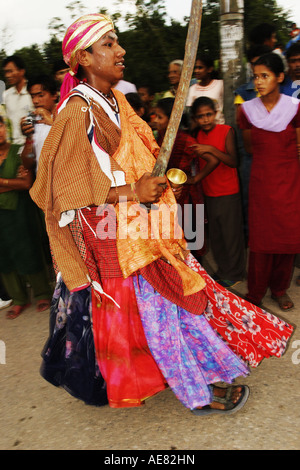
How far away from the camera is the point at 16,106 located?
17.5 ft

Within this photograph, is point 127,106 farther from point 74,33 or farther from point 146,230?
point 146,230

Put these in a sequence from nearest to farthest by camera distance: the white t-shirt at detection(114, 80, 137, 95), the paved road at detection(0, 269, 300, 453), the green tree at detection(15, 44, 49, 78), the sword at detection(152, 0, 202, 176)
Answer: the sword at detection(152, 0, 202, 176) < the paved road at detection(0, 269, 300, 453) < the white t-shirt at detection(114, 80, 137, 95) < the green tree at detection(15, 44, 49, 78)

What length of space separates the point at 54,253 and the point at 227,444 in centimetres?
122

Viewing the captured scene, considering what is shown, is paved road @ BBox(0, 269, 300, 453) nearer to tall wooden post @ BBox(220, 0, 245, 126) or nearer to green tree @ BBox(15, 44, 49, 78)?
tall wooden post @ BBox(220, 0, 245, 126)

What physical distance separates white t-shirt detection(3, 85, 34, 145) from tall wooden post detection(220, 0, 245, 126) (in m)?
1.99

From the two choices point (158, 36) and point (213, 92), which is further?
point (158, 36)

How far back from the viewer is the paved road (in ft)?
7.94

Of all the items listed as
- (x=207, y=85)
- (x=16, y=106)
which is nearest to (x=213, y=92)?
(x=207, y=85)

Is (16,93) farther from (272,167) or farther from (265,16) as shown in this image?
(265,16)

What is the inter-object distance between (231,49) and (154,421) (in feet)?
11.8

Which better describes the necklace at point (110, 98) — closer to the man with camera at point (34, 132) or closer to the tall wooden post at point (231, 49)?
the man with camera at point (34, 132)

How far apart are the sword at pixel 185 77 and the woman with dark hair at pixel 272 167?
148 cm

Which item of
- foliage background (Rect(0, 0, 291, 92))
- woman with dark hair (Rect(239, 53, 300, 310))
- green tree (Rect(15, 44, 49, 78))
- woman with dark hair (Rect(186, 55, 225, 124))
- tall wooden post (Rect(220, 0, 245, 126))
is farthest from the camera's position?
green tree (Rect(15, 44, 49, 78))

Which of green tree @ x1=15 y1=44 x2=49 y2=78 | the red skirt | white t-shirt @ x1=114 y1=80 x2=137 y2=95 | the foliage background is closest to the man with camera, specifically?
white t-shirt @ x1=114 y1=80 x2=137 y2=95
